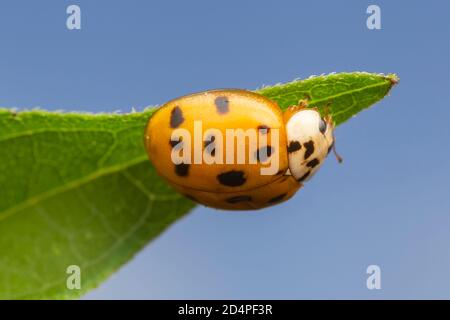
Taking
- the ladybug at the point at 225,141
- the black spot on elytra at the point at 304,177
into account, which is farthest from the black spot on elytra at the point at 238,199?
the black spot on elytra at the point at 304,177

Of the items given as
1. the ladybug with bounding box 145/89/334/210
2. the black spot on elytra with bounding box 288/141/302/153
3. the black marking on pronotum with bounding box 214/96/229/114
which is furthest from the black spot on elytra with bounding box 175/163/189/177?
the black spot on elytra with bounding box 288/141/302/153

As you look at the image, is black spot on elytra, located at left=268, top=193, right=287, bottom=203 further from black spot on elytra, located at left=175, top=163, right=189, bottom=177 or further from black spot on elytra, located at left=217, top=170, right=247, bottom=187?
black spot on elytra, located at left=175, top=163, right=189, bottom=177

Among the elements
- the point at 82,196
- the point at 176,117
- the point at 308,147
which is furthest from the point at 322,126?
the point at 82,196

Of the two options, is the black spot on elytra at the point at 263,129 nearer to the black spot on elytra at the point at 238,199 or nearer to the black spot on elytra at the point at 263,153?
the black spot on elytra at the point at 263,153

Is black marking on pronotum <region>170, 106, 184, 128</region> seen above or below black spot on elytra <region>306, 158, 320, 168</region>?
above

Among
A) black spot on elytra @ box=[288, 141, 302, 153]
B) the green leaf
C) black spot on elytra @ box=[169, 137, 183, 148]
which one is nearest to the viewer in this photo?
the green leaf

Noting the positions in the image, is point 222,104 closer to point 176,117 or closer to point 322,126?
point 176,117
